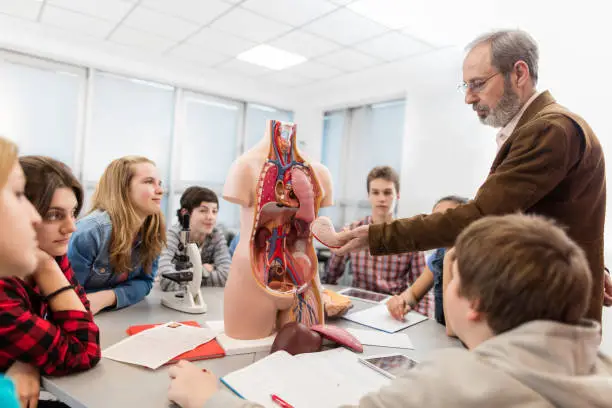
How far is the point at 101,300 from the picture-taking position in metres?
1.64

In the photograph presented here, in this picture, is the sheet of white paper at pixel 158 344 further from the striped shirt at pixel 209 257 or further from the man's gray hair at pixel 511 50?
the man's gray hair at pixel 511 50

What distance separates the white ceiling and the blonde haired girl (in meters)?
2.11

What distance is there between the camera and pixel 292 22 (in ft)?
12.1

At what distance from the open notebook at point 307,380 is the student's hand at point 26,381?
1.47 feet

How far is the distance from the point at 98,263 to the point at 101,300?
0.19 m

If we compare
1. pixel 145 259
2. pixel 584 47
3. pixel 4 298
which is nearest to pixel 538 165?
pixel 4 298

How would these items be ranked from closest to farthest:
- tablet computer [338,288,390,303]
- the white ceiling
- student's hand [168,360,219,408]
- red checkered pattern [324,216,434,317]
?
student's hand [168,360,219,408] < tablet computer [338,288,390,303] < red checkered pattern [324,216,434,317] < the white ceiling

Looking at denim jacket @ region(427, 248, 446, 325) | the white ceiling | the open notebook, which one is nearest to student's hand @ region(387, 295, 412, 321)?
denim jacket @ region(427, 248, 446, 325)

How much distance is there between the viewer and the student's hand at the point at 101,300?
1.60m

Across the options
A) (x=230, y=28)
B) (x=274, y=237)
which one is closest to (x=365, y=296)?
(x=274, y=237)

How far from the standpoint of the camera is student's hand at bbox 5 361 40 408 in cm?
98

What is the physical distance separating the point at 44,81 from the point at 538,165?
4916 millimetres

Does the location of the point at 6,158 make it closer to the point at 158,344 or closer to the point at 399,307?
the point at 158,344

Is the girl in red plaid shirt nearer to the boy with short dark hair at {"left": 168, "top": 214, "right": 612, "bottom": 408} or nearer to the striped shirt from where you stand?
the boy with short dark hair at {"left": 168, "top": 214, "right": 612, "bottom": 408}
